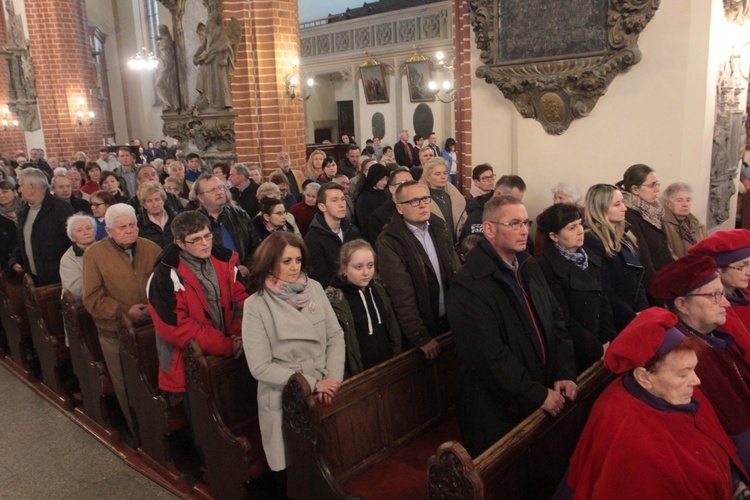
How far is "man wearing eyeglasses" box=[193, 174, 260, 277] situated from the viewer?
15.5 feet

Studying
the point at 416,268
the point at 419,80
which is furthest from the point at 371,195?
the point at 419,80

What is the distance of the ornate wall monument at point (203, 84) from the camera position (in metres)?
7.90

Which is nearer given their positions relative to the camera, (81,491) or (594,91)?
(81,491)

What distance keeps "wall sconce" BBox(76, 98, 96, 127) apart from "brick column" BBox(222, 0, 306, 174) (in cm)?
697

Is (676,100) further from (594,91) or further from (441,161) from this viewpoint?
(441,161)

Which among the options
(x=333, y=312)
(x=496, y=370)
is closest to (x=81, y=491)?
(x=333, y=312)

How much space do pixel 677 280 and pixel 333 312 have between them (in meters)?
1.72

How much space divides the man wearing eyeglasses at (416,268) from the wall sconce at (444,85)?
13.6m

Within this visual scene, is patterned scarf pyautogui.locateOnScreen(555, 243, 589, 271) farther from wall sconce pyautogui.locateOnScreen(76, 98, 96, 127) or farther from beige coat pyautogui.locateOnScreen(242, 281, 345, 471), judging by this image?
wall sconce pyautogui.locateOnScreen(76, 98, 96, 127)

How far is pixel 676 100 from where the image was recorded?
4.71 metres

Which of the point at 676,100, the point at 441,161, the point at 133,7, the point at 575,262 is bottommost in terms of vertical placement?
the point at 575,262

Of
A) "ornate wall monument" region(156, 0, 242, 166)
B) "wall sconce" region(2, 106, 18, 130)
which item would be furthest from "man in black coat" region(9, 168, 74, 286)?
"wall sconce" region(2, 106, 18, 130)

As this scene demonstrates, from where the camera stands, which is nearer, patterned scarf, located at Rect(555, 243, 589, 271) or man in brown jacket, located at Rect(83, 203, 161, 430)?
patterned scarf, located at Rect(555, 243, 589, 271)

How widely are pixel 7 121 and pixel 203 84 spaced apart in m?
11.0
